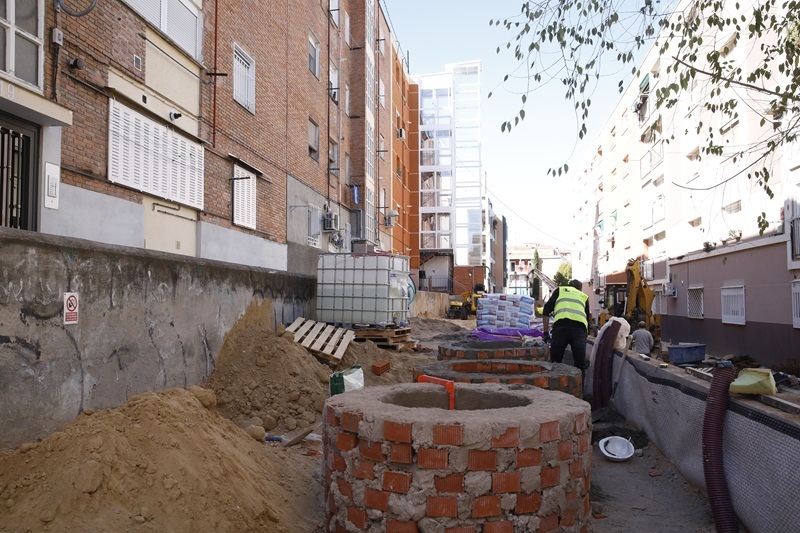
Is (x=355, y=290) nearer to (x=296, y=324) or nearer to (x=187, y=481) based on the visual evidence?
(x=296, y=324)

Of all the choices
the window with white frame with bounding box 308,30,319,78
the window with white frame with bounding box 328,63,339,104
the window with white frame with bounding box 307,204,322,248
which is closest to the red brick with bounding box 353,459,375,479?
the window with white frame with bounding box 307,204,322,248

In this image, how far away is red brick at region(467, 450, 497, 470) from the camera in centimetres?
314

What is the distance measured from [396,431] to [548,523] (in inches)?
38.7

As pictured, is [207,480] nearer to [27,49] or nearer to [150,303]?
[150,303]

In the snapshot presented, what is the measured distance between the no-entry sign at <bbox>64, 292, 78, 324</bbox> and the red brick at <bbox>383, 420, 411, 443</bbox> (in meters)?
3.08

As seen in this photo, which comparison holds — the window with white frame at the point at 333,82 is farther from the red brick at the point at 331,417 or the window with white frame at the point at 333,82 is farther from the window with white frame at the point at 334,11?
the red brick at the point at 331,417

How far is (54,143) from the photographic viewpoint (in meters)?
8.35

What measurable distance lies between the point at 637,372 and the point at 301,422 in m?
3.94

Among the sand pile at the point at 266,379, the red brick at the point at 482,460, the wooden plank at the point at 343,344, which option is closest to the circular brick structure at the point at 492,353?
the sand pile at the point at 266,379

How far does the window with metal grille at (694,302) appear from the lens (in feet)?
67.7

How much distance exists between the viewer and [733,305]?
57.5 feet

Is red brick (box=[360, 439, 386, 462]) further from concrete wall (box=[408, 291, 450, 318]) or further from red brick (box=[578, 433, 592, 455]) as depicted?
concrete wall (box=[408, 291, 450, 318])

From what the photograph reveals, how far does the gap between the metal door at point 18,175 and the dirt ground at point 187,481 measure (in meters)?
4.53

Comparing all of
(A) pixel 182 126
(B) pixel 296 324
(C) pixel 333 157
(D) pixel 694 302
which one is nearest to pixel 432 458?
(B) pixel 296 324
